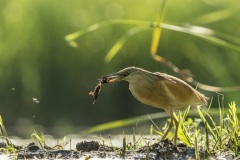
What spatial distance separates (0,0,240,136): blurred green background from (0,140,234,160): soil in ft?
23.3

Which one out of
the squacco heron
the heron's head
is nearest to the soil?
the squacco heron

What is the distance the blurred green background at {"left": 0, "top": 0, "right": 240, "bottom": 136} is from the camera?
43.6ft

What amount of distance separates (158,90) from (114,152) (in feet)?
1.57

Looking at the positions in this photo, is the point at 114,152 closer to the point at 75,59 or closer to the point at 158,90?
the point at 158,90

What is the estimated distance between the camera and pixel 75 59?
45.7 ft

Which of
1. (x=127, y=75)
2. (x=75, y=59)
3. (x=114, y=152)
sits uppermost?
(x=75, y=59)

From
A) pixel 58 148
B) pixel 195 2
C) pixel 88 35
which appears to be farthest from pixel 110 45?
pixel 58 148

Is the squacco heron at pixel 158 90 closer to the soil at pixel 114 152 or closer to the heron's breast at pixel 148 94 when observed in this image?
the heron's breast at pixel 148 94

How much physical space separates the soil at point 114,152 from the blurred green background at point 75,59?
709 cm

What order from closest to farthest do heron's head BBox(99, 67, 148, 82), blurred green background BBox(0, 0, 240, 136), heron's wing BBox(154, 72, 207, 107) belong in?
heron's head BBox(99, 67, 148, 82), heron's wing BBox(154, 72, 207, 107), blurred green background BBox(0, 0, 240, 136)

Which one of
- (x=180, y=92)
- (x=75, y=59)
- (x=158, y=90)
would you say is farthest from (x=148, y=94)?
(x=75, y=59)

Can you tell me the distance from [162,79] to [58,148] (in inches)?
33.9

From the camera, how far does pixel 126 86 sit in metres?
13.7

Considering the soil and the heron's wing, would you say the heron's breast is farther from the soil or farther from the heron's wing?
the soil
